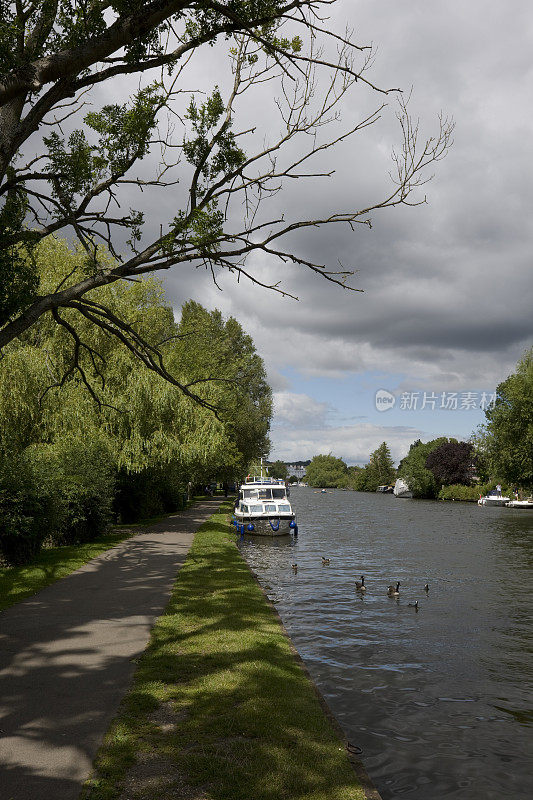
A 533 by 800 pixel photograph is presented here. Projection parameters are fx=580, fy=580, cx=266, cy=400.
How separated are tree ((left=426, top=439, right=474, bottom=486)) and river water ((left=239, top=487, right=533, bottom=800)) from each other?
68.2 meters

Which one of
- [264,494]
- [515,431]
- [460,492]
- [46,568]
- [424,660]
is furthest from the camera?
[460,492]

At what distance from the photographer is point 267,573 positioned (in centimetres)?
1900

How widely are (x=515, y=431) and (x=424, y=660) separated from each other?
43330 millimetres

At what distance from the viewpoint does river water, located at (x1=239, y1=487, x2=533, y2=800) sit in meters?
6.55

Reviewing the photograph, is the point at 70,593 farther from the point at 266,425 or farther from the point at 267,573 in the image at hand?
the point at 266,425

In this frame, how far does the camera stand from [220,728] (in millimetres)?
5672

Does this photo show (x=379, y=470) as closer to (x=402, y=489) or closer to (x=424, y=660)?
(x=402, y=489)

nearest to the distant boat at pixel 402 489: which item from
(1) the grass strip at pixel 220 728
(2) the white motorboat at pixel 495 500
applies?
(2) the white motorboat at pixel 495 500

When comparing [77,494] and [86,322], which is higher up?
[86,322]

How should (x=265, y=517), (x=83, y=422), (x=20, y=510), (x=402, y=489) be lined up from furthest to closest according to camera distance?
(x=402, y=489) → (x=265, y=517) → (x=83, y=422) → (x=20, y=510)

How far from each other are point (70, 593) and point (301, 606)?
5.63 m

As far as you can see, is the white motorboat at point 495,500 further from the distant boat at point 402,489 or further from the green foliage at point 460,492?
the distant boat at point 402,489

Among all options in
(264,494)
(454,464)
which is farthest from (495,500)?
(264,494)

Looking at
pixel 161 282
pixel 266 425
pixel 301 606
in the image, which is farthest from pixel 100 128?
pixel 266 425
